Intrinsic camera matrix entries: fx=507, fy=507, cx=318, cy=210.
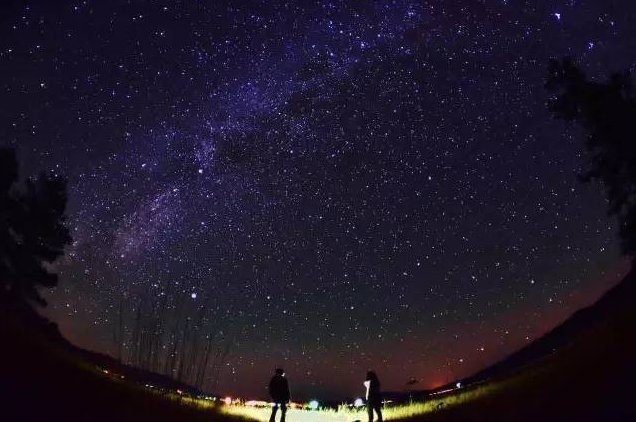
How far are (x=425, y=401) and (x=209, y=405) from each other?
26.1ft

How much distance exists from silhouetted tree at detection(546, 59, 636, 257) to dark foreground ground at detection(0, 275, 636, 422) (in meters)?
14.3

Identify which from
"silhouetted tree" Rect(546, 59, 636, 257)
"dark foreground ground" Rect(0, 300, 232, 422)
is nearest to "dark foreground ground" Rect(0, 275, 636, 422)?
"dark foreground ground" Rect(0, 300, 232, 422)

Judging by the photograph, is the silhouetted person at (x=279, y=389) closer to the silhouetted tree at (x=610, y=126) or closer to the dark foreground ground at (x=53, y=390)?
the dark foreground ground at (x=53, y=390)

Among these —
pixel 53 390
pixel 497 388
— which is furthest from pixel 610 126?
pixel 53 390

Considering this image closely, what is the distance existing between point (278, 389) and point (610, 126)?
2148 centimetres

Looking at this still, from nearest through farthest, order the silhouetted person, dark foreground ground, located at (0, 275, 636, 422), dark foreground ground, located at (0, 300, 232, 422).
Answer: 1. dark foreground ground, located at (0, 275, 636, 422)
2. dark foreground ground, located at (0, 300, 232, 422)
3. the silhouetted person

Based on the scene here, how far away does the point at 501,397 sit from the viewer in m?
12.6

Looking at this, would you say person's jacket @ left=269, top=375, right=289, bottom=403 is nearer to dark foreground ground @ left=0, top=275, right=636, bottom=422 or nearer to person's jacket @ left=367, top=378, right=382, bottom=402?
person's jacket @ left=367, top=378, right=382, bottom=402

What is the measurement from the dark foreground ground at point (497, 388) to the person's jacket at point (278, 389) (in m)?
2.64

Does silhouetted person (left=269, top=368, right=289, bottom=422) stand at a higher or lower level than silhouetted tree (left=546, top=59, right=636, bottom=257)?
lower

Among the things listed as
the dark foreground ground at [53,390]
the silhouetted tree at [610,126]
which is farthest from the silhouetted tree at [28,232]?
the silhouetted tree at [610,126]

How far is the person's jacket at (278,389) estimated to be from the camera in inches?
574

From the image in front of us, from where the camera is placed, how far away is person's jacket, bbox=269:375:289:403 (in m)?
14.6

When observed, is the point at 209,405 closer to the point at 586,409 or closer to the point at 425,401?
the point at 425,401
